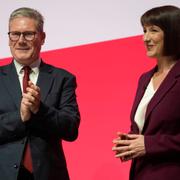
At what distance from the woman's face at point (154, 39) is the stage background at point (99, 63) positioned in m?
0.61

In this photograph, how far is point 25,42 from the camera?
1841 mm

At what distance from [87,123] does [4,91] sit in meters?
0.73

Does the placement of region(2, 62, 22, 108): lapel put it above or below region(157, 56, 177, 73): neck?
below

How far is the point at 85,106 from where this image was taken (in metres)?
2.44

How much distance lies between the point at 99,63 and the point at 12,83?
2.39 ft

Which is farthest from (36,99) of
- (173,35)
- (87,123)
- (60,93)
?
(87,123)

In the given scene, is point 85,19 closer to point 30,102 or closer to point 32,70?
point 32,70

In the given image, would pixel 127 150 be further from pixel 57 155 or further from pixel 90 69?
pixel 90 69

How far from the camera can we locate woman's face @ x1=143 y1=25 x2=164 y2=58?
1667 millimetres

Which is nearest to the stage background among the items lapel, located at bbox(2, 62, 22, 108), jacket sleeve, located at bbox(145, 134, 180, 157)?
lapel, located at bbox(2, 62, 22, 108)

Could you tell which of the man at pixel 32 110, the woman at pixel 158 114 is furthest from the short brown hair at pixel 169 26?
the man at pixel 32 110

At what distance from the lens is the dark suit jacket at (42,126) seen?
1.68 meters

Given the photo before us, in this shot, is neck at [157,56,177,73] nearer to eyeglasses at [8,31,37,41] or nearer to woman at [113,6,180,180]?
woman at [113,6,180,180]

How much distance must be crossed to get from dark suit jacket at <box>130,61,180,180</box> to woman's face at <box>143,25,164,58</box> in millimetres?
110
